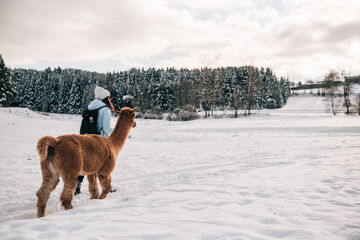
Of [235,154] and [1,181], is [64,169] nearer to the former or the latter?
[1,181]

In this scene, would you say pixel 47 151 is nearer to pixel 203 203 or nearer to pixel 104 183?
pixel 104 183

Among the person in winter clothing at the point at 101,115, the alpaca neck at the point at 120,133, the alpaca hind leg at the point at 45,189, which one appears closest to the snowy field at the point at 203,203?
the alpaca hind leg at the point at 45,189

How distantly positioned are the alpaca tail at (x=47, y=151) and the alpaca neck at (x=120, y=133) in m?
1.02

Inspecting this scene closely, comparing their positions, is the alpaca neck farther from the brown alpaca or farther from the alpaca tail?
the alpaca tail

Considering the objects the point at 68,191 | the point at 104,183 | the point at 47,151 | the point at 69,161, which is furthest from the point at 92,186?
the point at 47,151

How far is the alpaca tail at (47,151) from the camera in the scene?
9.31ft

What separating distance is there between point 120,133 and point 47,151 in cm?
127

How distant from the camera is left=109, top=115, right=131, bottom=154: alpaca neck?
3796 millimetres

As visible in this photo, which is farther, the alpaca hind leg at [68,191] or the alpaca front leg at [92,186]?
the alpaca front leg at [92,186]

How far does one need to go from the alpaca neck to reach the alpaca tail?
1.02 m

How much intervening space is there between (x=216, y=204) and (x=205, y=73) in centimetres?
3707

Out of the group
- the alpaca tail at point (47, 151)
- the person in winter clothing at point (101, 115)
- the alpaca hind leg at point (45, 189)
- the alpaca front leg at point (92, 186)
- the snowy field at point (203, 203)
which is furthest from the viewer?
the person in winter clothing at point (101, 115)

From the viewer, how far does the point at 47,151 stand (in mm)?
2869

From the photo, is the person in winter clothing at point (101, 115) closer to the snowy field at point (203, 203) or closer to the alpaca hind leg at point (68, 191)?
the alpaca hind leg at point (68, 191)
